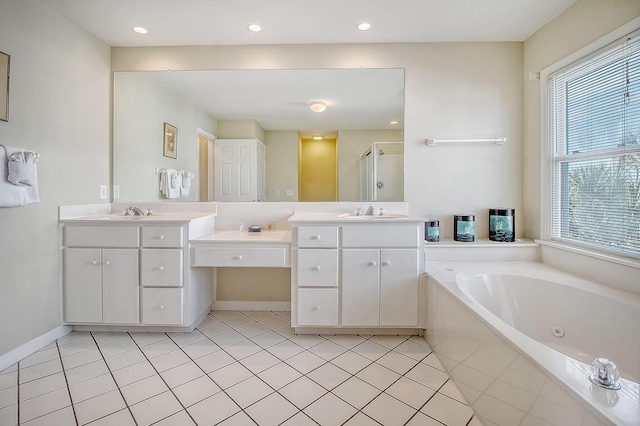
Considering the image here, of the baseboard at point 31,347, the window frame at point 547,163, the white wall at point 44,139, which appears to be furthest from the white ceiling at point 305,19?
the baseboard at point 31,347

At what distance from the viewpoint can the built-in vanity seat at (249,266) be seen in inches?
87.6

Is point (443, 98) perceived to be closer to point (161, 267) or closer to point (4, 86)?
point (161, 267)

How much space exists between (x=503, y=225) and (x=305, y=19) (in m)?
2.25

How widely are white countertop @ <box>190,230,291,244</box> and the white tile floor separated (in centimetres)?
71

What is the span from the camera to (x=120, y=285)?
2.25m

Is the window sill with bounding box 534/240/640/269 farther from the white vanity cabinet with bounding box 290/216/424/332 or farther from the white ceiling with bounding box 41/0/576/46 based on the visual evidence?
the white ceiling with bounding box 41/0/576/46

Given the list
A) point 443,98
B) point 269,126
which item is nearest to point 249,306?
point 269,126

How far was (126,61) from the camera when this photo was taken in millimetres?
2697

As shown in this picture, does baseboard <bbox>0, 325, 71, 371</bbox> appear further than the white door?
No

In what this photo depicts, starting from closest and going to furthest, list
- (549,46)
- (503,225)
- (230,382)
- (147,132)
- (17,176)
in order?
(230,382), (17,176), (549,46), (503,225), (147,132)

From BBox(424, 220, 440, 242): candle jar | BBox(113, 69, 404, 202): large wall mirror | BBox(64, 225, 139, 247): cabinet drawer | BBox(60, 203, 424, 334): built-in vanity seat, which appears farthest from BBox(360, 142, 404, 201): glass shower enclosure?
BBox(64, 225, 139, 247): cabinet drawer

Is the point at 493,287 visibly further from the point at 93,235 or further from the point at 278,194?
the point at 93,235

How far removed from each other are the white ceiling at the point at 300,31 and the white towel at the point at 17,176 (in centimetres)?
110

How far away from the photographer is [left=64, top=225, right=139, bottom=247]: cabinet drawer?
2.25m
